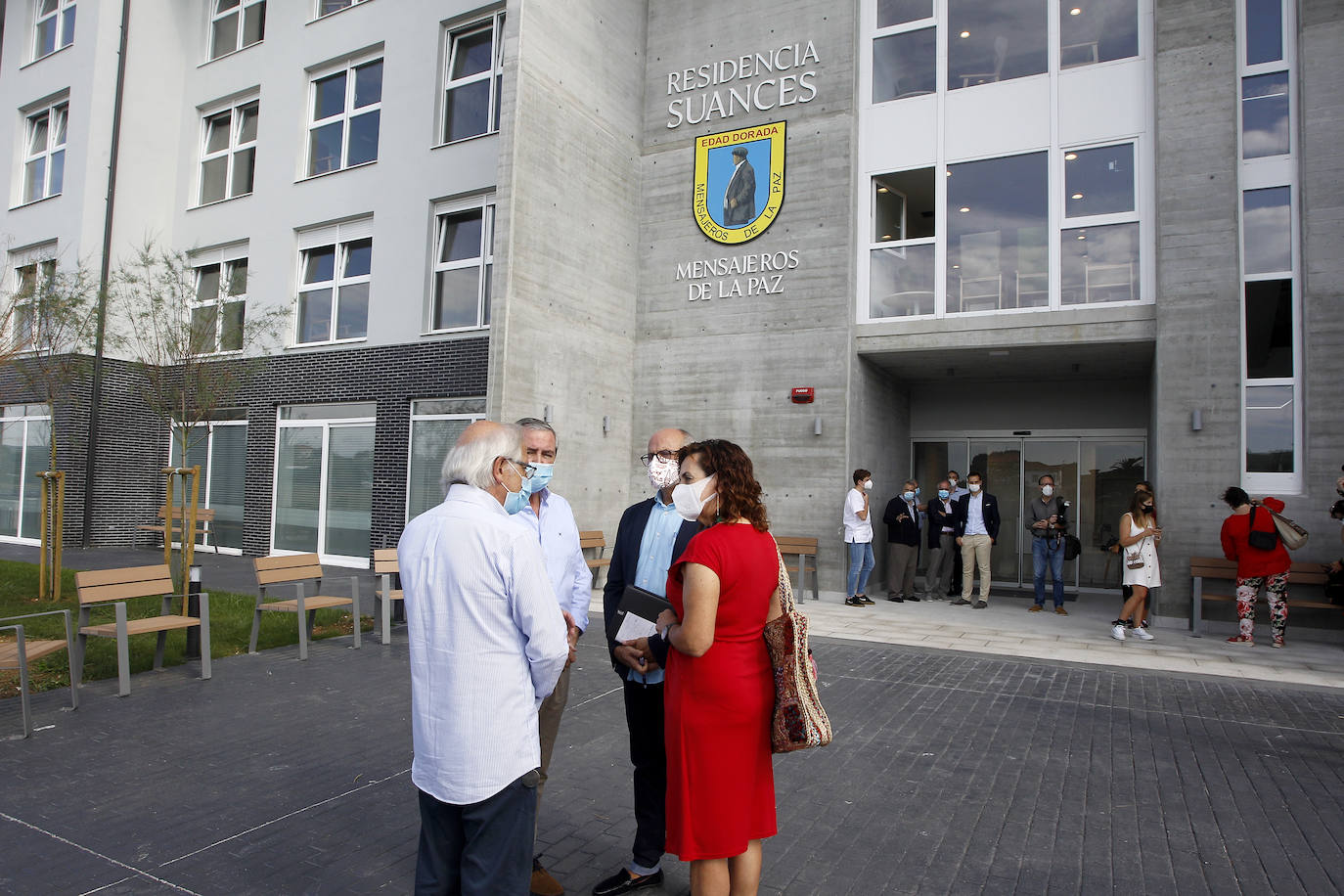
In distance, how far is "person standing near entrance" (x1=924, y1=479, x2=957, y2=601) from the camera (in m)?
13.0

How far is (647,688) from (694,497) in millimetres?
1001

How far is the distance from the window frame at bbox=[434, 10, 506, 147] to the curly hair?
12.6m

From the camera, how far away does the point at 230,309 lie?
50.2 ft

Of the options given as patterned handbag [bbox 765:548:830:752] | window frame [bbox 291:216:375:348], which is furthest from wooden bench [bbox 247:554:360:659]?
window frame [bbox 291:216:375:348]

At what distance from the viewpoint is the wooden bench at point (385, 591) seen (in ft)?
28.1

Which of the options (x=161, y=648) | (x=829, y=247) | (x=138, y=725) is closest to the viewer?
(x=138, y=725)

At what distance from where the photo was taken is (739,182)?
1353 cm

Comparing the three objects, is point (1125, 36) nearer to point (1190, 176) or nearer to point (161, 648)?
point (1190, 176)

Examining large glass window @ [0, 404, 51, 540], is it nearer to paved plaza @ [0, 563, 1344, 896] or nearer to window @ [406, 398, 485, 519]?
window @ [406, 398, 485, 519]

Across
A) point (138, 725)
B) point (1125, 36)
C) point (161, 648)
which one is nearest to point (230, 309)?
point (161, 648)

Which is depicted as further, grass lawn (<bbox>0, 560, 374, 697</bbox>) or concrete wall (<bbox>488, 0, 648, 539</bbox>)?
concrete wall (<bbox>488, 0, 648, 539</bbox>)

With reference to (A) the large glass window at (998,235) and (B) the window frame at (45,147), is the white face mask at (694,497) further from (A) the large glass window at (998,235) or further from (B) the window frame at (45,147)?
(B) the window frame at (45,147)

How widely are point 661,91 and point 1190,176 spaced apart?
26.6ft

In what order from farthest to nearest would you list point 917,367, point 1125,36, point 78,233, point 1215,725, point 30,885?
point 78,233, point 917,367, point 1125,36, point 1215,725, point 30,885
